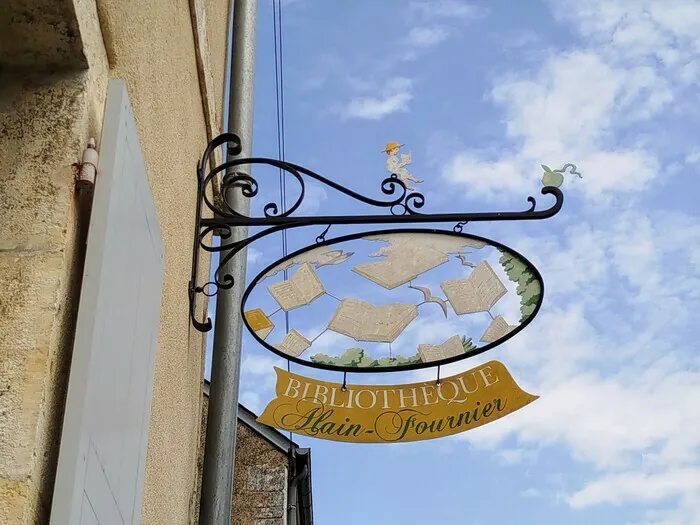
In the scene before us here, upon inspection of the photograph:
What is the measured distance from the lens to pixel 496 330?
3412 millimetres

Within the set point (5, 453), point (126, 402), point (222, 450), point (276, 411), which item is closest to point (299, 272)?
point (276, 411)

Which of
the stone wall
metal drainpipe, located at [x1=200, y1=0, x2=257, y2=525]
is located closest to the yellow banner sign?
metal drainpipe, located at [x1=200, y1=0, x2=257, y2=525]

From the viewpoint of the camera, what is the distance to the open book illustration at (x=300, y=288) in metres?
3.40

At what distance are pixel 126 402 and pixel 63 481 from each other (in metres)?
0.47

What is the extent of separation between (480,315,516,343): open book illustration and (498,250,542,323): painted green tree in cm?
6

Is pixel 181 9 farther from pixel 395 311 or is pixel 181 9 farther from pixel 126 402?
pixel 126 402

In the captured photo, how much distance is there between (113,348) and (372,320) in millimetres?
1579

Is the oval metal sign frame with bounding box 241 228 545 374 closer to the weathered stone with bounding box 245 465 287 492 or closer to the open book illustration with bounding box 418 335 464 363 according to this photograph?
the open book illustration with bounding box 418 335 464 363

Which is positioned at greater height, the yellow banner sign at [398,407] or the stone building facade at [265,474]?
the stone building facade at [265,474]

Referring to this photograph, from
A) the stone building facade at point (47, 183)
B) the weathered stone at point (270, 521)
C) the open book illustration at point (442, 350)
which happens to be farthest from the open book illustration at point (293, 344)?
the weathered stone at point (270, 521)

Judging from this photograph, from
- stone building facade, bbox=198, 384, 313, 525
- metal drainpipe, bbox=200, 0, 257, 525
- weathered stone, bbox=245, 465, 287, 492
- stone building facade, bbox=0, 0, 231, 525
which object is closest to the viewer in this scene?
stone building facade, bbox=0, 0, 231, 525

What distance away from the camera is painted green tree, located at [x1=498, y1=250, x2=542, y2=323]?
3.38 metres

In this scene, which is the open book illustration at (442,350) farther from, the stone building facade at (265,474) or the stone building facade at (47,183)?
the stone building facade at (265,474)

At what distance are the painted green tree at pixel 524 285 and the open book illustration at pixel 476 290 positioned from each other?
0.19ft
